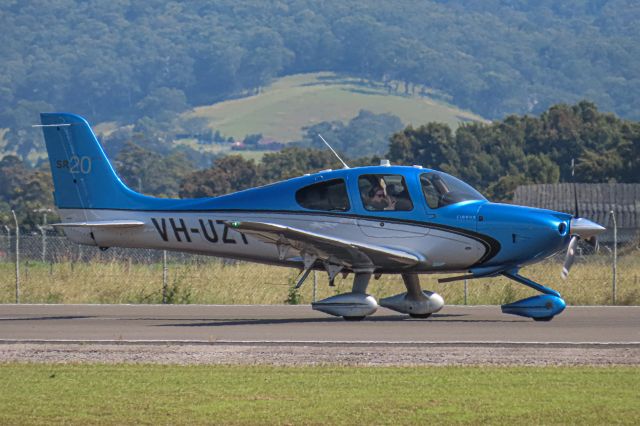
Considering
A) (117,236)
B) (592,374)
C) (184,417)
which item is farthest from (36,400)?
(117,236)

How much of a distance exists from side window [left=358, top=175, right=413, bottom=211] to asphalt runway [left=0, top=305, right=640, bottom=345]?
5.61 feet

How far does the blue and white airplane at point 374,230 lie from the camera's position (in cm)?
2006

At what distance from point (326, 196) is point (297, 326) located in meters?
2.40

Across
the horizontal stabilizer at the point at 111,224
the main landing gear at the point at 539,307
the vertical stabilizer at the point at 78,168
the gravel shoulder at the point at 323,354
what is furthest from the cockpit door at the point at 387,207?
the gravel shoulder at the point at 323,354

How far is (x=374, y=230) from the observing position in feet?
68.3

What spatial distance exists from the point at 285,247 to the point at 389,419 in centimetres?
921

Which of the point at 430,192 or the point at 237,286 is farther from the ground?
the point at 430,192

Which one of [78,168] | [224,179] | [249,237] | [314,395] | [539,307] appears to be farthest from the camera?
[224,179]

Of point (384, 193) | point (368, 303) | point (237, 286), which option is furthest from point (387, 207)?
point (237, 286)

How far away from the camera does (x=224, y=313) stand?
22.9m

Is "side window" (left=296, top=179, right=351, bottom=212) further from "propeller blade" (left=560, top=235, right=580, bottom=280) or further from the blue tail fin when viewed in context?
"propeller blade" (left=560, top=235, right=580, bottom=280)

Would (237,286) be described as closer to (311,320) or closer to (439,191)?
(311,320)

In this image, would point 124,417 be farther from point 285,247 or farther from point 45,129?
point 45,129

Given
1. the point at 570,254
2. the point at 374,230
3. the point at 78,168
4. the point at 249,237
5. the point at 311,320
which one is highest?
the point at 78,168
